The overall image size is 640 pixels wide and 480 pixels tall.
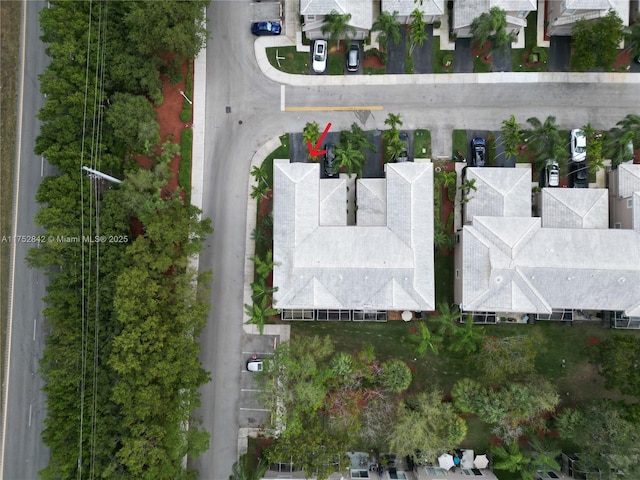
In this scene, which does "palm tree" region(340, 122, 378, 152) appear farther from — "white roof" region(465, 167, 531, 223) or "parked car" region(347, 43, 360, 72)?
"white roof" region(465, 167, 531, 223)

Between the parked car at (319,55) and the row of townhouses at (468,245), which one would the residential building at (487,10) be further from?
the row of townhouses at (468,245)

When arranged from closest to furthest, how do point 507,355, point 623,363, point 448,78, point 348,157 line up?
point 623,363 < point 507,355 < point 348,157 < point 448,78

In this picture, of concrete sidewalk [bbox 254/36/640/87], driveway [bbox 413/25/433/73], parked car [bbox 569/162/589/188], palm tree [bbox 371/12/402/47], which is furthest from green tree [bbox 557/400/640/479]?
palm tree [bbox 371/12/402/47]

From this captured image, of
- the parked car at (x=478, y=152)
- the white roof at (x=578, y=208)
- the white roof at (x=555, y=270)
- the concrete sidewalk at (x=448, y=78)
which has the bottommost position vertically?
the white roof at (x=555, y=270)

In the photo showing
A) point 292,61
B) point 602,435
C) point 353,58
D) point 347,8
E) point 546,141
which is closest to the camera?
point 602,435

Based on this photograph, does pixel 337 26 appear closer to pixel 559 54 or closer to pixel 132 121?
pixel 132 121

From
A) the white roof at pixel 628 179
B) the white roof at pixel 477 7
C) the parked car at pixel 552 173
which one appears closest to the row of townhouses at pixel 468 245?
the white roof at pixel 628 179

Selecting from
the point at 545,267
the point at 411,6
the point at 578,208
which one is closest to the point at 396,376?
the point at 545,267
